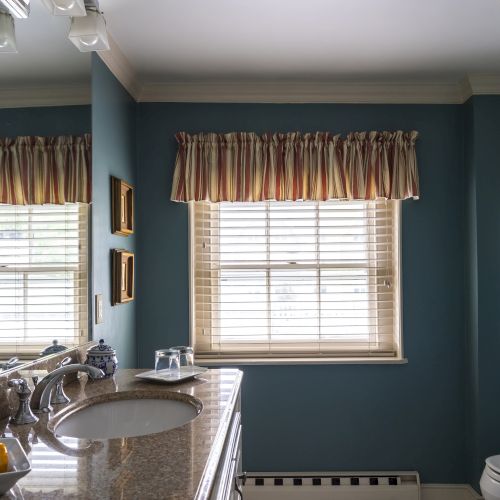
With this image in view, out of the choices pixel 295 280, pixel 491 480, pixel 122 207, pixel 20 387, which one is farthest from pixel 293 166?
pixel 20 387

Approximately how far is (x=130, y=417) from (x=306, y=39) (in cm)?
187

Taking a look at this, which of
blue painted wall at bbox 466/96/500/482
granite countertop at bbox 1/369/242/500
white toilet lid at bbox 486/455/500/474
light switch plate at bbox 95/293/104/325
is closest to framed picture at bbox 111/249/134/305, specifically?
light switch plate at bbox 95/293/104/325

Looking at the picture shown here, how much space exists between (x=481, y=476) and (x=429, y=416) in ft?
1.33

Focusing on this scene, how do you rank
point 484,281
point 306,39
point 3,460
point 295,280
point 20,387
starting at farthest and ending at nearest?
point 295,280, point 484,281, point 306,39, point 20,387, point 3,460

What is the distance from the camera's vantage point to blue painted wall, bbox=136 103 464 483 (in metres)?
3.14

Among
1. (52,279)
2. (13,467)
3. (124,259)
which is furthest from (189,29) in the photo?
(13,467)

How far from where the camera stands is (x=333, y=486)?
309cm

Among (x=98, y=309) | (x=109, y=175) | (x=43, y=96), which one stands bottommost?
(x=98, y=309)

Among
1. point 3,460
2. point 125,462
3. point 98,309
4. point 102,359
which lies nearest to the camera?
point 3,460

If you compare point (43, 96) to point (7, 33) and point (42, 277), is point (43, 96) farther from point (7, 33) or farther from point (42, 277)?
point (42, 277)

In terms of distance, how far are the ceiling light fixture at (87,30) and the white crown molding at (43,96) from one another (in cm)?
16

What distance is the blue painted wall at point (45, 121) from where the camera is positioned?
5.36 ft

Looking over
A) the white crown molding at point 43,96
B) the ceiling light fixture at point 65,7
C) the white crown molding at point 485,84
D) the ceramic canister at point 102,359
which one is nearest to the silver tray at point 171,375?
the ceramic canister at point 102,359

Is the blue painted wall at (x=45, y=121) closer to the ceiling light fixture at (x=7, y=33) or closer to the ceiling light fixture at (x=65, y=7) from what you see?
the ceiling light fixture at (x=7, y=33)
